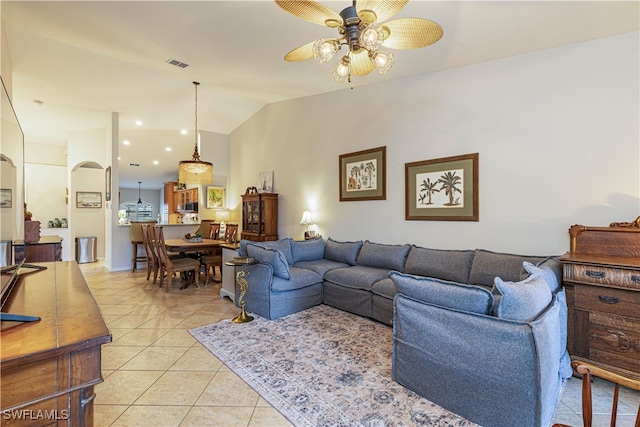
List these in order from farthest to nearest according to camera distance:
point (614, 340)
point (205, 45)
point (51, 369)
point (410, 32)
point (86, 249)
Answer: point (86, 249) → point (205, 45) → point (614, 340) → point (410, 32) → point (51, 369)

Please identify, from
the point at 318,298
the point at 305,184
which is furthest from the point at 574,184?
the point at 305,184

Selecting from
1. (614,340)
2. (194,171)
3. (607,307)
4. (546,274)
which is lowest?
(614,340)

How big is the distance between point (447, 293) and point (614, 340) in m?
1.37

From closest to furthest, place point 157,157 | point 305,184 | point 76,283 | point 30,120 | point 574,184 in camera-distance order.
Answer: point 76,283 → point 574,184 → point 305,184 → point 30,120 → point 157,157

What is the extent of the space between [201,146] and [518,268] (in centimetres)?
706

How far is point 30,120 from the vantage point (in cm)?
608

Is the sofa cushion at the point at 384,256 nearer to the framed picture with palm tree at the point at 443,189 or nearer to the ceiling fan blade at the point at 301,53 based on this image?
the framed picture with palm tree at the point at 443,189

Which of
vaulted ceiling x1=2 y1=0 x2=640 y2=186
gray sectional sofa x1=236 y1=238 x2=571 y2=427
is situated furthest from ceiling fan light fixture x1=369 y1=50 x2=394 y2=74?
gray sectional sofa x1=236 y1=238 x2=571 y2=427

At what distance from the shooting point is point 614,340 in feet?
7.11

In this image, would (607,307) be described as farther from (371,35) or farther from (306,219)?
(306,219)

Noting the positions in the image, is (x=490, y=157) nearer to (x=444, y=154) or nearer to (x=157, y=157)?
(x=444, y=154)

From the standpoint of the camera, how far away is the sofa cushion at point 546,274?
2.18 meters

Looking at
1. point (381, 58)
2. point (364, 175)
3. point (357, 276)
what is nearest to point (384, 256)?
point (357, 276)

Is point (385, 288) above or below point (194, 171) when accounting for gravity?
below
